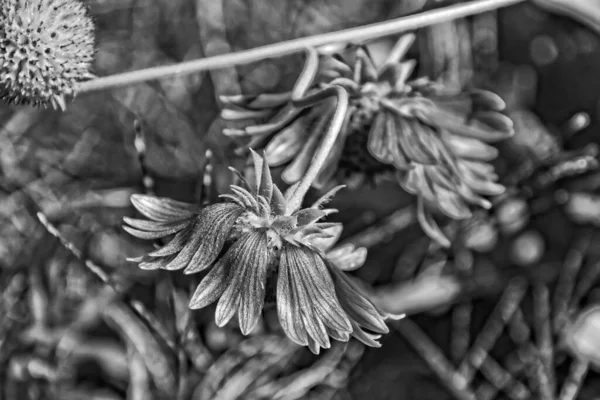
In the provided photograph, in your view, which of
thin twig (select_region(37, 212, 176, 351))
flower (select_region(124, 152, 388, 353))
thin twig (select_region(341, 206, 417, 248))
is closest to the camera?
flower (select_region(124, 152, 388, 353))

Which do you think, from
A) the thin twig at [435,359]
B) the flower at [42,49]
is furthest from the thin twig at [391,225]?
the flower at [42,49]

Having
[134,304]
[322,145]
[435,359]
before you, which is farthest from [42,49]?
[435,359]

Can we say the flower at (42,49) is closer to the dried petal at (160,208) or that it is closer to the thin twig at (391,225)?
the dried petal at (160,208)

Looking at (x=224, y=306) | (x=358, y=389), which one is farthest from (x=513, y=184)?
(x=224, y=306)

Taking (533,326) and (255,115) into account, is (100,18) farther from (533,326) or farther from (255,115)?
(533,326)

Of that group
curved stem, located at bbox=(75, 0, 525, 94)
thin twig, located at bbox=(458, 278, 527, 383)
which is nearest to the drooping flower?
curved stem, located at bbox=(75, 0, 525, 94)

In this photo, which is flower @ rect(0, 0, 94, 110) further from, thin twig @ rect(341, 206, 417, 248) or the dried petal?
→ thin twig @ rect(341, 206, 417, 248)

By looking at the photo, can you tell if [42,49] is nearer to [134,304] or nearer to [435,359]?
[134,304]
